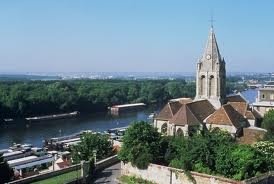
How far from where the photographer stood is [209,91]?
44.4m

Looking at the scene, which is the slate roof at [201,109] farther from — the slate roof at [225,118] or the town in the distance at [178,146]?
the slate roof at [225,118]

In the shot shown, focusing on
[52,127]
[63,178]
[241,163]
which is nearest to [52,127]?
[52,127]

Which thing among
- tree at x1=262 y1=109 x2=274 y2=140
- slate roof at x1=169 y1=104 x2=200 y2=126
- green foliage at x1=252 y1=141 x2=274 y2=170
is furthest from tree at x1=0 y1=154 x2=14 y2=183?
tree at x1=262 y1=109 x2=274 y2=140

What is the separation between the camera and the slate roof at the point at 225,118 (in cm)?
3794

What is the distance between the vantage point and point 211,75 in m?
44.4

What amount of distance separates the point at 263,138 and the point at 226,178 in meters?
10.2

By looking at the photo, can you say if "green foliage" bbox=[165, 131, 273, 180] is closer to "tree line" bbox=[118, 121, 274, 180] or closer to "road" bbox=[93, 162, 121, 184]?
"tree line" bbox=[118, 121, 274, 180]

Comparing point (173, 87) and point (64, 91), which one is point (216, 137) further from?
point (173, 87)

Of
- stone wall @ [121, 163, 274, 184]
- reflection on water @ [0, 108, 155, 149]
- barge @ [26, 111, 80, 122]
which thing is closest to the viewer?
stone wall @ [121, 163, 274, 184]

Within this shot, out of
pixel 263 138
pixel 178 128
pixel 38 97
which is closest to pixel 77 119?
→ pixel 38 97

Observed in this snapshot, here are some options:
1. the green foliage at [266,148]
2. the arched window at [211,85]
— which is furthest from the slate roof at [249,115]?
the green foliage at [266,148]

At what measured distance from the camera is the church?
1502 inches

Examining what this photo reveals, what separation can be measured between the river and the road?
28.9 m

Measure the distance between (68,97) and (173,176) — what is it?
77666 mm
